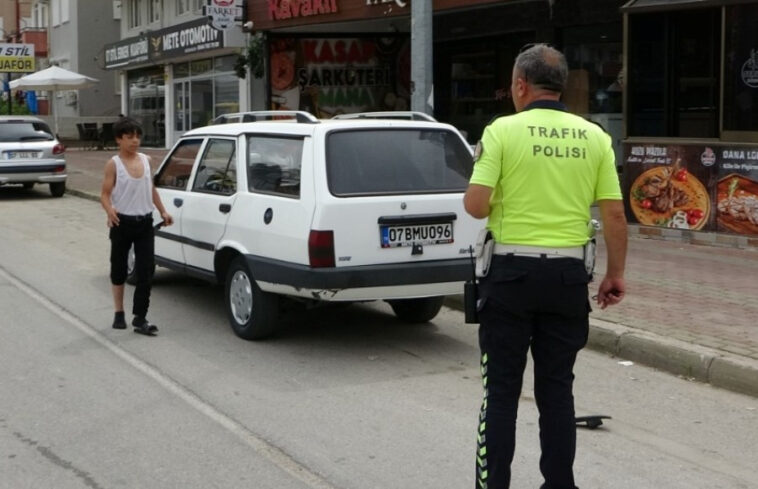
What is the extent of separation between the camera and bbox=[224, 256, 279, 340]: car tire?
24.9 feet

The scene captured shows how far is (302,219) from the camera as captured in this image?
23.5 feet

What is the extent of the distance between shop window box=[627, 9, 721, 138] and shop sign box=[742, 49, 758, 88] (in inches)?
20.1

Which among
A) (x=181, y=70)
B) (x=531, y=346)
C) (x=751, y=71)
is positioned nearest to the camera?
(x=531, y=346)

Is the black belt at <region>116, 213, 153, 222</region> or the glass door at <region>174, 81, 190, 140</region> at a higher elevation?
the glass door at <region>174, 81, 190, 140</region>

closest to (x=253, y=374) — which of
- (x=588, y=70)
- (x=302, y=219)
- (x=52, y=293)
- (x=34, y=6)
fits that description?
(x=302, y=219)

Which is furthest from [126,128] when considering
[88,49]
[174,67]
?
[88,49]

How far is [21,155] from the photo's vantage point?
1964 cm

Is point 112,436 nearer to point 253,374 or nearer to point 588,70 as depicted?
point 253,374

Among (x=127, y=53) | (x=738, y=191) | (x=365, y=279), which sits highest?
(x=127, y=53)

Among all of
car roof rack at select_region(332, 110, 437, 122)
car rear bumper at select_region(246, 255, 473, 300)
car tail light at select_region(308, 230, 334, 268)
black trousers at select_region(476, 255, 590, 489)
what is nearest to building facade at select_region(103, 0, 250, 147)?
car roof rack at select_region(332, 110, 437, 122)

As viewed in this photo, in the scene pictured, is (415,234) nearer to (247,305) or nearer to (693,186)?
(247,305)

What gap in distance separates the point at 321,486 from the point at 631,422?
2098mm

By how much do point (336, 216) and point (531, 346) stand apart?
3103 millimetres

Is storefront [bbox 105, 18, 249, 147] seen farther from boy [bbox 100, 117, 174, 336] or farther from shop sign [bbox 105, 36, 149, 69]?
boy [bbox 100, 117, 174, 336]
